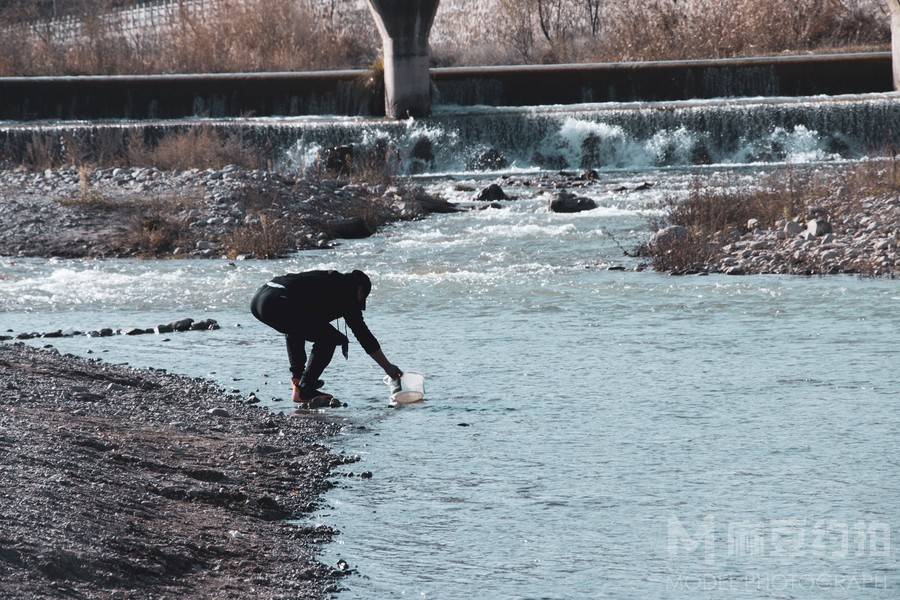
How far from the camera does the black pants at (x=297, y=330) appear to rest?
10180 mm

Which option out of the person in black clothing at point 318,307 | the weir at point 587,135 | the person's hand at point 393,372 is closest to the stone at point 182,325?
the person in black clothing at point 318,307

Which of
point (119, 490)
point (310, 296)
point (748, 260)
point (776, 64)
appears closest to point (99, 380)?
point (310, 296)

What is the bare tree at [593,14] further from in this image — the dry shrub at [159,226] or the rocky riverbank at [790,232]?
the rocky riverbank at [790,232]

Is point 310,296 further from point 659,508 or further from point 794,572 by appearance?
point 794,572

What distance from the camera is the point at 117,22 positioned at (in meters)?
42.9

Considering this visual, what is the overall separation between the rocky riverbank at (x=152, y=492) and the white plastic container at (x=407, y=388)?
666 mm

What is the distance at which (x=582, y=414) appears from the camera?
1040 cm

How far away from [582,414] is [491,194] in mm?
15278

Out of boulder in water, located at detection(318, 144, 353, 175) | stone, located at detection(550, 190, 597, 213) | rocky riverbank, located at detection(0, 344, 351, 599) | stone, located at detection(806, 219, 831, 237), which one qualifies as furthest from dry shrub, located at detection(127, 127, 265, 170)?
rocky riverbank, located at detection(0, 344, 351, 599)

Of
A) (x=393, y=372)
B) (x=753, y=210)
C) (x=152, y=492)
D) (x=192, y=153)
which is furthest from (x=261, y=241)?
(x=152, y=492)

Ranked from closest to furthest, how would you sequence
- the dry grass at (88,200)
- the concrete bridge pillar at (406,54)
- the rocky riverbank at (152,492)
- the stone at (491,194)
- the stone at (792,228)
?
1. the rocky riverbank at (152,492)
2. the stone at (792,228)
3. the dry grass at (88,200)
4. the stone at (491,194)
5. the concrete bridge pillar at (406,54)

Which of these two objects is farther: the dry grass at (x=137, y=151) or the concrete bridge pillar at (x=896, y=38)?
the concrete bridge pillar at (x=896, y=38)

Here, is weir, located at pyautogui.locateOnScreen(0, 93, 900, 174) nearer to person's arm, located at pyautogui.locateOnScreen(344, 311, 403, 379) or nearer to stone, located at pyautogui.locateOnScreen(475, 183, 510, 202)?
stone, located at pyautogui.locateOnScreen(475, 183, 510, 202)

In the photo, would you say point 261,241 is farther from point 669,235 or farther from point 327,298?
point 327,298
